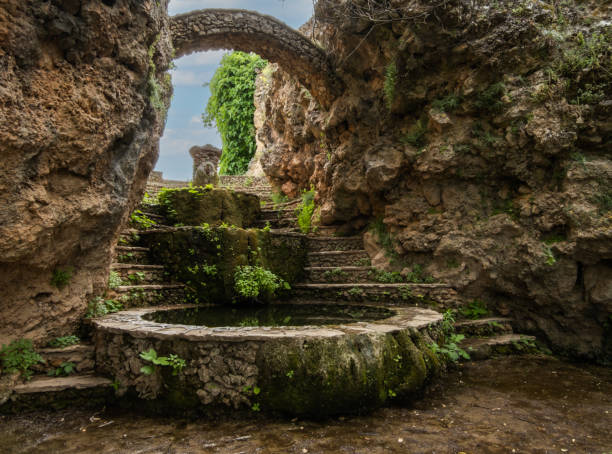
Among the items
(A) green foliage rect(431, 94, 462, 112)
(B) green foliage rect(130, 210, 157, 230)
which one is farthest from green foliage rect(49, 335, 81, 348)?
(A) green foliage rect(431, 94, 462, 112)

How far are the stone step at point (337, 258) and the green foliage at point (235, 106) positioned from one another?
1053 centimetres

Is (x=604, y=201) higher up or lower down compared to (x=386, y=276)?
higher up

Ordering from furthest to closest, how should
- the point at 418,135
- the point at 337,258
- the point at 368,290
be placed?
the point at 337,258 → the point at 418,135 → the point at 368,290

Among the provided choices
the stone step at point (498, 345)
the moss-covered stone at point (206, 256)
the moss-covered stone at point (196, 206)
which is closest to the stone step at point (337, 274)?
the moss-covered stone at point (206, 256)

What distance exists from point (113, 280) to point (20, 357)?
1352 millimetres

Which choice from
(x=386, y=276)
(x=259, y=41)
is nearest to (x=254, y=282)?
(x=386, y=276)

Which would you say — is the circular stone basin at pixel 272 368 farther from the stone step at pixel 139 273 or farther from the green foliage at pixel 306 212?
the green foliage at pixel 306 212

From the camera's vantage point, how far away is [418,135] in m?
6.08

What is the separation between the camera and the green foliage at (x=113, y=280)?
438 centimetres

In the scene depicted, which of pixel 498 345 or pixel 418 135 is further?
pixel 418 135

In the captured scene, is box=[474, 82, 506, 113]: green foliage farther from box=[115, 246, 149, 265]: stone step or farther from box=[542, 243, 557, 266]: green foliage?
box=[115, 246, 149, 265]: stone step

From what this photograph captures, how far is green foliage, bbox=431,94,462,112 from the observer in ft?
18.4

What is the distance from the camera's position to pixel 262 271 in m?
5.56

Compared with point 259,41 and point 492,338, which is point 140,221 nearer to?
point 259,41
